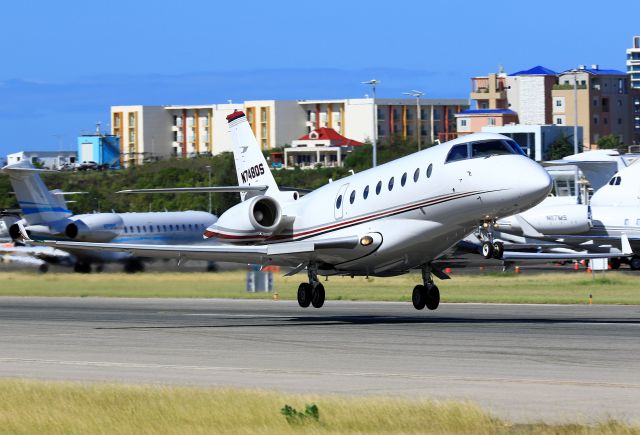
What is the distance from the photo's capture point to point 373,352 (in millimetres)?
21172

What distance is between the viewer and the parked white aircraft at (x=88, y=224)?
2051 inches

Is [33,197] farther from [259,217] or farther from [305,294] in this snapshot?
[305,294]

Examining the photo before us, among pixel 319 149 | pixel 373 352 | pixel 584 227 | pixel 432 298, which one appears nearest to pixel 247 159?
pixel 432 298

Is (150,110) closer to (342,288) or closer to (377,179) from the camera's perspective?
(342,288)

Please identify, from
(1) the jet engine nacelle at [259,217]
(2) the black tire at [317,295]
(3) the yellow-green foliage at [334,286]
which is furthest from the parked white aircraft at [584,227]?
(2) the black tire at [317,295]

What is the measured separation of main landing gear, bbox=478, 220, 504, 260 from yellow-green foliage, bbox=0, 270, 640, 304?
42.9ft

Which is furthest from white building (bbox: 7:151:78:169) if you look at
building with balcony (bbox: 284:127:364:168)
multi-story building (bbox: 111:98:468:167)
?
building with balcony (bbox: 284:127:364:168)

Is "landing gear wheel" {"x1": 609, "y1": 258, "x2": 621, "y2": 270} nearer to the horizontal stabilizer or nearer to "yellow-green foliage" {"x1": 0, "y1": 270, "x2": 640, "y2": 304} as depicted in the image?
"yellow-green foliage" {"x1": 0, "y1": 270, "x2": 640, "y2": 304}

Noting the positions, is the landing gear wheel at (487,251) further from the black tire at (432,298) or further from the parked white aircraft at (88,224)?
the parked white aircraft at (88,224)

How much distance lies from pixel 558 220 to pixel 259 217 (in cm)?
3453

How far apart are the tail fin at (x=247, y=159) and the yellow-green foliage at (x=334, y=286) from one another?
793 cm

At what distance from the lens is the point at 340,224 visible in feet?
94.7

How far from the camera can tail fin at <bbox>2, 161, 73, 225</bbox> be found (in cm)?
5506

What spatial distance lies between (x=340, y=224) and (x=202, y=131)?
156493 mm
